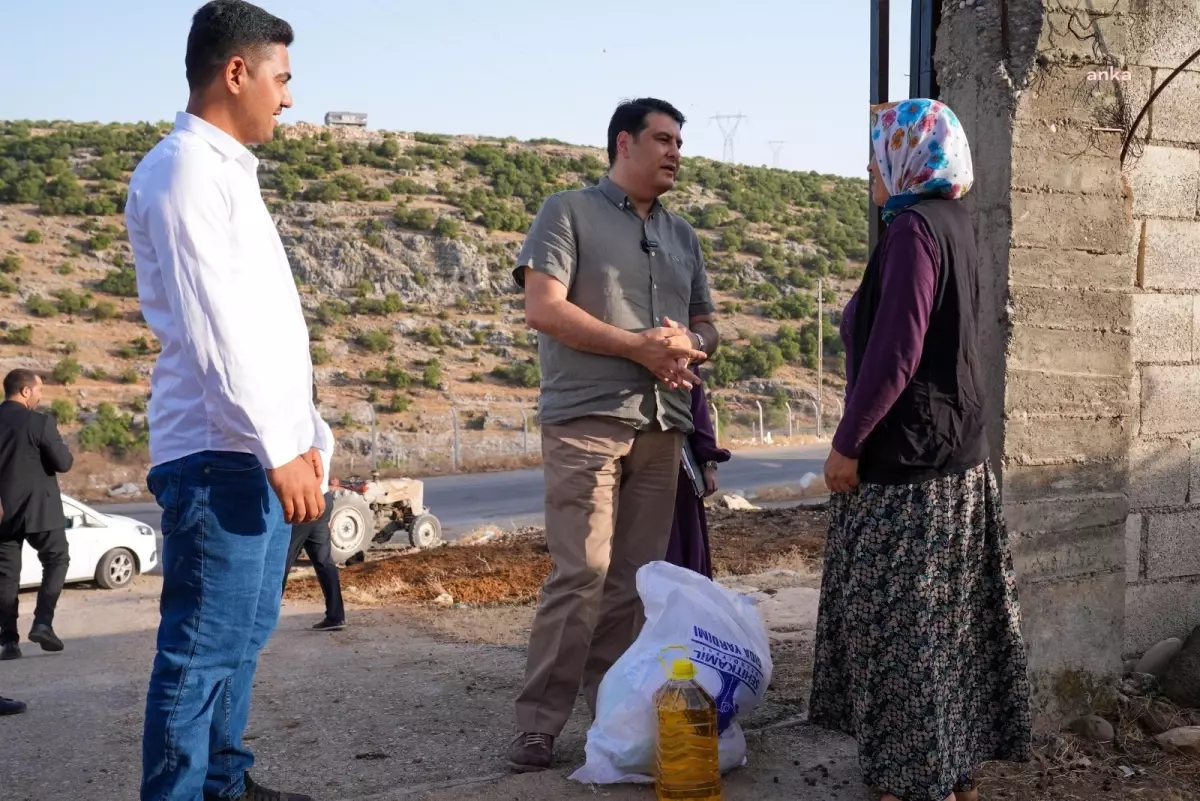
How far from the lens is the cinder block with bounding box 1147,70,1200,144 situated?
4426 mm

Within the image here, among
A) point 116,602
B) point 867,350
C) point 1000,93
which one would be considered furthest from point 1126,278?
point 116,602

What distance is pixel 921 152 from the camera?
10.7 ft

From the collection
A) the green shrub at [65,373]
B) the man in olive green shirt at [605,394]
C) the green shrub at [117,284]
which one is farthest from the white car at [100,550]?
the green shrub at [117,284]

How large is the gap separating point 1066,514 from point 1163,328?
990 mm

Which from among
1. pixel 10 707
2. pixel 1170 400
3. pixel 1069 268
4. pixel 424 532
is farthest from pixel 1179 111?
pixel 424 532

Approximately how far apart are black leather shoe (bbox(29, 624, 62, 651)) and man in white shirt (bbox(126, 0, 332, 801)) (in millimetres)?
5372

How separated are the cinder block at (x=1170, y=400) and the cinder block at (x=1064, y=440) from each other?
0.38 metres

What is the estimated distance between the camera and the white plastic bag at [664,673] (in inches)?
137

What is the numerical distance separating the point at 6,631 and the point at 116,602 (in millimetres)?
3067

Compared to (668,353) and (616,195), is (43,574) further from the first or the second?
(668,353)

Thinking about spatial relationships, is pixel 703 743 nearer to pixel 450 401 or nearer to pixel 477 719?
pixel 477 719

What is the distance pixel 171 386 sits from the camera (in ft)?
9.09

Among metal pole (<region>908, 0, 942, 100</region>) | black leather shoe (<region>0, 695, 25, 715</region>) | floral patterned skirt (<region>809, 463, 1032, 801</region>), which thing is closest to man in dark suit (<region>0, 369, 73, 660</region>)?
black leather shoe (<region>0, 695, 25, 715</region>)

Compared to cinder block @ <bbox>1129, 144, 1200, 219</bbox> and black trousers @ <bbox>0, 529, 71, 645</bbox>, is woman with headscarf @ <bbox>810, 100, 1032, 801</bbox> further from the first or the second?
black trousers @ <bbox>0, 529, 71, 645</bbox>
